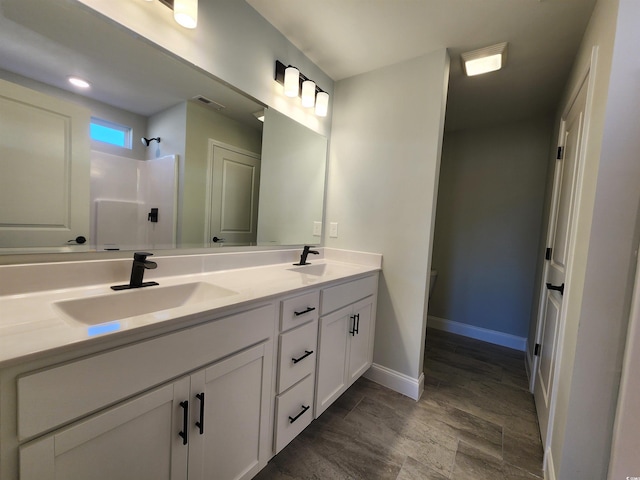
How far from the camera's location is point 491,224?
2.75 meters

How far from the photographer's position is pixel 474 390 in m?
1.91

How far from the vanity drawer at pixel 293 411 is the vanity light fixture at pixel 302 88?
172cm

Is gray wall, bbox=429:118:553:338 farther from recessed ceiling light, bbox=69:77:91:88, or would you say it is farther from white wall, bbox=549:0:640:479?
recessed ceiling light, bbox=69:77:91:88

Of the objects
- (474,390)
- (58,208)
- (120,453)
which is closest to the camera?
(120,453)

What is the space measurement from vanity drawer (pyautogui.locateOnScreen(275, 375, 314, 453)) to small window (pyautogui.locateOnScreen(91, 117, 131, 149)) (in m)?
1.26

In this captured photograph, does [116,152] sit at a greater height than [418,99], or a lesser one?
lesser

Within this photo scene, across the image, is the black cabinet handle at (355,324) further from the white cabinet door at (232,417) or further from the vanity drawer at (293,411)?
the white cabinet door at (232,417)

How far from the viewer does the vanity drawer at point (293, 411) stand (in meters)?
1.15

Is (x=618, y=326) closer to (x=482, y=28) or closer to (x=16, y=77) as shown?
(x=482, y=28)

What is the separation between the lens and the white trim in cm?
114

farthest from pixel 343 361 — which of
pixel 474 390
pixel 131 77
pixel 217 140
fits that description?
pixel 131 77

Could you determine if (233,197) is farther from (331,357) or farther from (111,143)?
(331,357)

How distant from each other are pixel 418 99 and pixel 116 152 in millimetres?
1756

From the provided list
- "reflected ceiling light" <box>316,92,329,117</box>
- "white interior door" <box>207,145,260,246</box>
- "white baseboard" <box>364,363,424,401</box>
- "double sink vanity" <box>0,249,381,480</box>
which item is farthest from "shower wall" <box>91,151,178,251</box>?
"white baseboard" <box>364,363,424,401</box>
